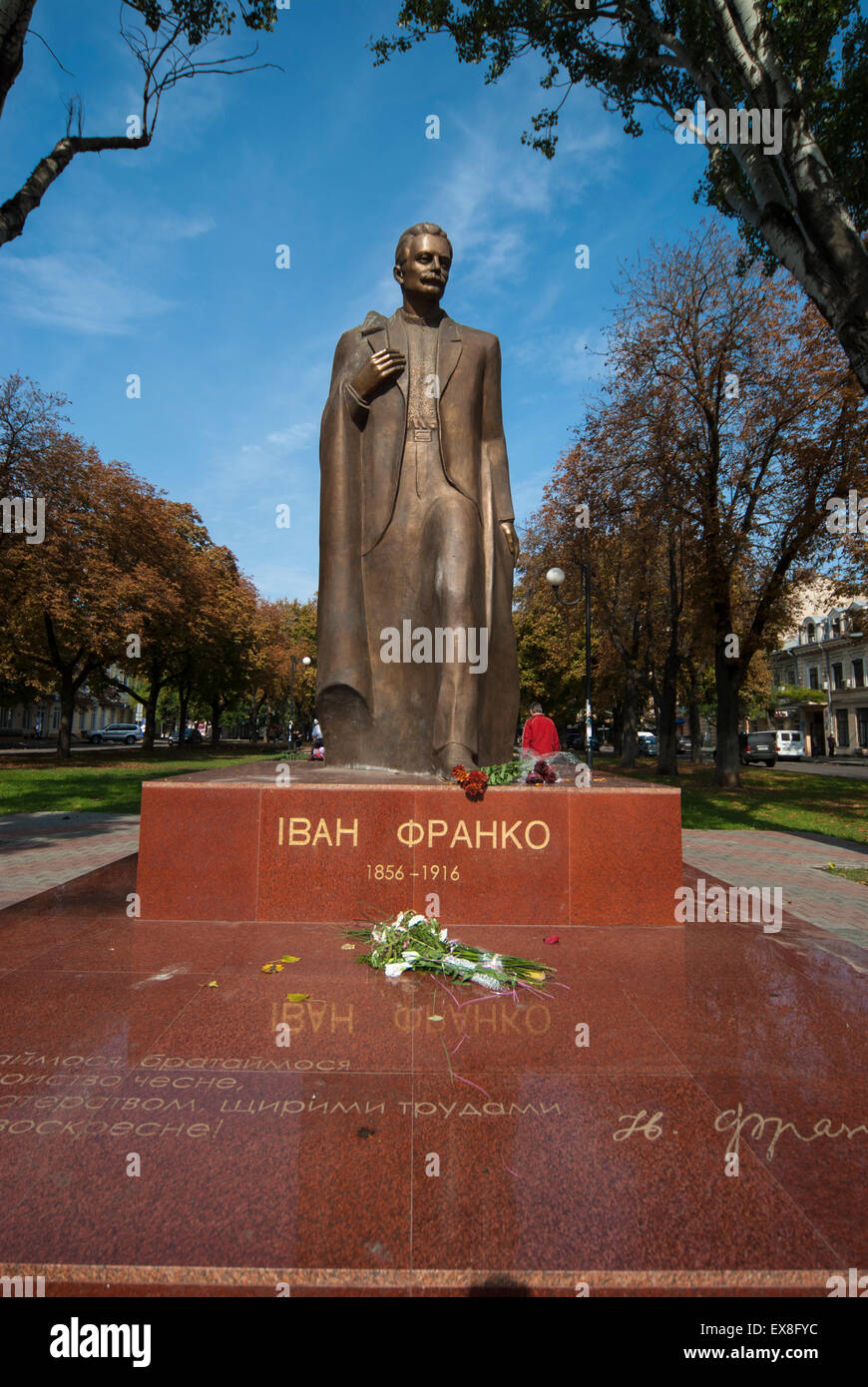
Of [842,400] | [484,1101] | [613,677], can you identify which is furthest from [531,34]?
[613,677]

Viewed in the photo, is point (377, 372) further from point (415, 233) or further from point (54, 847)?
point (54, 847)

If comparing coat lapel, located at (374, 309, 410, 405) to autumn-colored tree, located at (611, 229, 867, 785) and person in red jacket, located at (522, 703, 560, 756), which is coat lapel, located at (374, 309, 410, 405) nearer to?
person in red jacket, located at (522, 703, 560, 756)

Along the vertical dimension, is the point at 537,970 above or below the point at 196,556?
below

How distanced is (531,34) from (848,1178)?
1715cm

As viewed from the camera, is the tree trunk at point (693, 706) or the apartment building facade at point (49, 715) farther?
the apartment building facade at point (49, 715)

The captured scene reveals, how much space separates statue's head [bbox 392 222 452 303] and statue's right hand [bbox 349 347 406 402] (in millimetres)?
609

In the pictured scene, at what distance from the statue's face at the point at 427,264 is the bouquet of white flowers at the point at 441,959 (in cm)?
495

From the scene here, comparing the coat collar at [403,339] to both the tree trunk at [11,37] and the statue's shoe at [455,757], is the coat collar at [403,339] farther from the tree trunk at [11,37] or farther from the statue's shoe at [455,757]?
the tree trunk at [11,37]

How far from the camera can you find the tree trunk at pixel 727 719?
2491 centimetres

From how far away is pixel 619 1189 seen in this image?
7.45 feet

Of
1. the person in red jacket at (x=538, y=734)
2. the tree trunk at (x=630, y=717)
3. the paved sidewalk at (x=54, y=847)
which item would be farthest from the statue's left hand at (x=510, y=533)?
the tree trunk at (x=630, y=717)

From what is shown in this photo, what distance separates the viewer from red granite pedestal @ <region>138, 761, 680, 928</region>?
5.25 m

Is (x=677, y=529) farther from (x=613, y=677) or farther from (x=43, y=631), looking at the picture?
(x=43, y=631)
